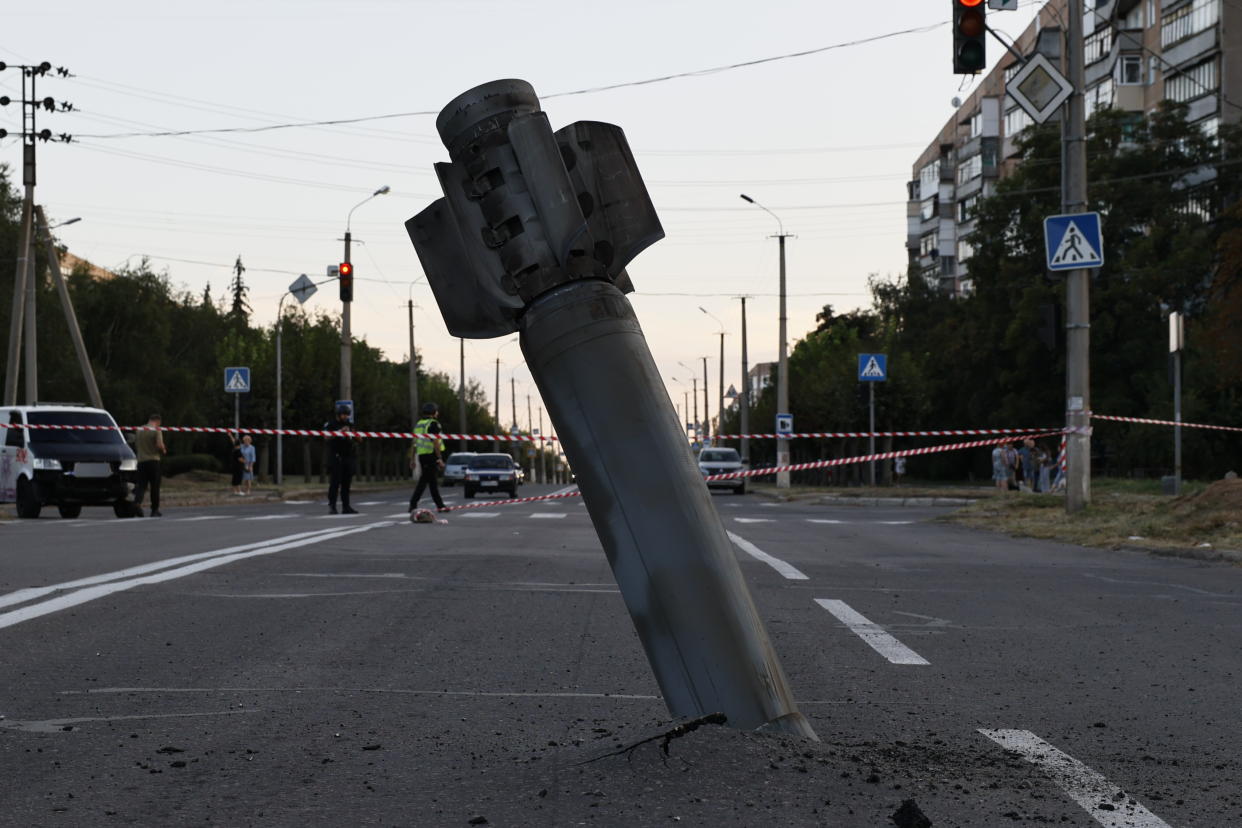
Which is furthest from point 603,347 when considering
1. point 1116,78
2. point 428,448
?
point 1116,78

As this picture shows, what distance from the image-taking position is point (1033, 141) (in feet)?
205

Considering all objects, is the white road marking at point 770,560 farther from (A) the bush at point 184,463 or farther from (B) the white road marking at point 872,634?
(A) the bush at point 184,463

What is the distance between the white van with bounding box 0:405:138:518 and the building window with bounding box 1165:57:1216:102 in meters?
43.8

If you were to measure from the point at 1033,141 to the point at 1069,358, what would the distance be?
3993 cm

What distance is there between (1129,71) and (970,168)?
88.6ft

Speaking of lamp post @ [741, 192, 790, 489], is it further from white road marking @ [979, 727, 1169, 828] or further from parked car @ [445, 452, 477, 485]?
white road marking @ [979, 727, 1169, 828]

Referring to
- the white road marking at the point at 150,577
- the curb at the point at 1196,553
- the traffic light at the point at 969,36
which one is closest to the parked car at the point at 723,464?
the white road marking at the point at 150,577

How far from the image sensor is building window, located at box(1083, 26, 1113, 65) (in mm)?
69562

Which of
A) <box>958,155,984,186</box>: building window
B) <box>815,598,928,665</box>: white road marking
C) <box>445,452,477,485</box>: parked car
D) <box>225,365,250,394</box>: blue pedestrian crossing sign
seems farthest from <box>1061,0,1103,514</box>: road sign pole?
<box>958,155,984,186</box>: building window

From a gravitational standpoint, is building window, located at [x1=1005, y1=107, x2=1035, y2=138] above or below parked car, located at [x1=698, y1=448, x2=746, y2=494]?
above

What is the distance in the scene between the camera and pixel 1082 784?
190 inches

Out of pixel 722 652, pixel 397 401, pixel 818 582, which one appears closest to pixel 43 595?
pixel 818 582

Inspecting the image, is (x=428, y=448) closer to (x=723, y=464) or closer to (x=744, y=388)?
(x=723, y=464)

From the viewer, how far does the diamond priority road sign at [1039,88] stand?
76.0 ft
